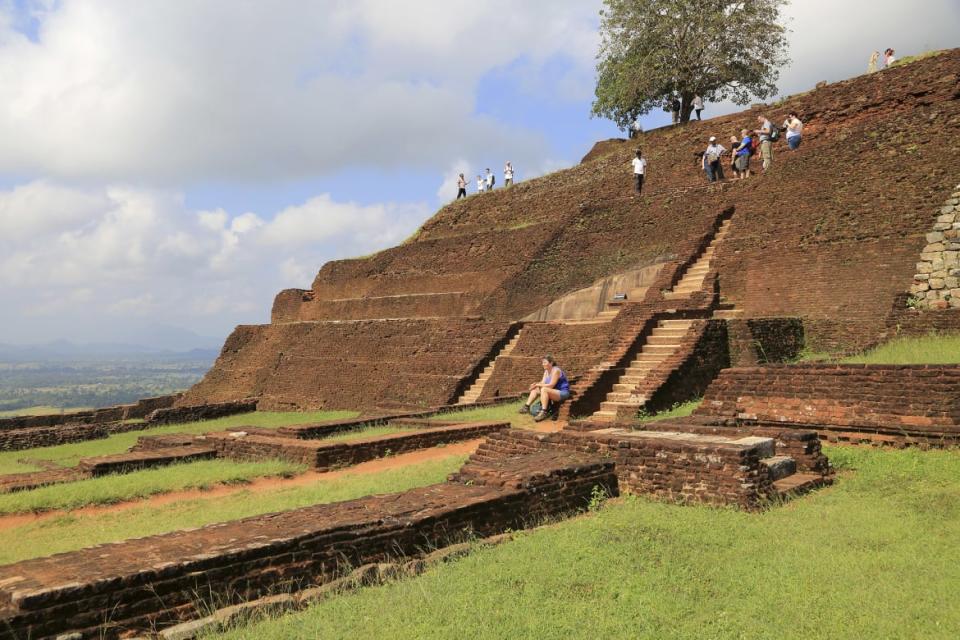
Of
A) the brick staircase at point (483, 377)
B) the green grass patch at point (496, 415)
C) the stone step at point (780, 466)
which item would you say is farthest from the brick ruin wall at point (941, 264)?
the brick staircase at point (483, 377)

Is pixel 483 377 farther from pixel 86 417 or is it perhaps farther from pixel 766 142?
pixel 86 417

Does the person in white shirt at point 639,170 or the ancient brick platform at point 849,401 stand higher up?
the person in white shirt at point 639,170

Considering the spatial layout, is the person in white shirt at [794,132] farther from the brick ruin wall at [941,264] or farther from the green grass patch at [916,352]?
the green grass patch at [916,352]

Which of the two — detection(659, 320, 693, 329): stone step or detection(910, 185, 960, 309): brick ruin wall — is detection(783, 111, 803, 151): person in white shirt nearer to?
detection(910, 185, 960, 309): brick ruin wall

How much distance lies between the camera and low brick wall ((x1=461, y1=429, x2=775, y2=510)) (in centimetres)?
649

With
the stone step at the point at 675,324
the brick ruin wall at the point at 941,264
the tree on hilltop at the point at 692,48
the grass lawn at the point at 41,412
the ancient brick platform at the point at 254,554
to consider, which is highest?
the tree on hilltop at the point at 692,48

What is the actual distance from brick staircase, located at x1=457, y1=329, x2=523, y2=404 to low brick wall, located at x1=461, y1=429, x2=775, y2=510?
322 inches

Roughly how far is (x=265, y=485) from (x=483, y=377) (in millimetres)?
7568

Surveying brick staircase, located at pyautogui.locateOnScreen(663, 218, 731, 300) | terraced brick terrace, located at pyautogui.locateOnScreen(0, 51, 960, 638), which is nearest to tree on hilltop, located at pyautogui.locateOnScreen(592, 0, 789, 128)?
terraced brick terrace, located at pyautogui.locateOnScreen(0, 51, 960, 638)

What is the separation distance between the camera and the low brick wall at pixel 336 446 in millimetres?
10805

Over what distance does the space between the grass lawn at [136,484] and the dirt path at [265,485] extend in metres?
0.11

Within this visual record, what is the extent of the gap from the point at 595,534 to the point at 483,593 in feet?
4.91

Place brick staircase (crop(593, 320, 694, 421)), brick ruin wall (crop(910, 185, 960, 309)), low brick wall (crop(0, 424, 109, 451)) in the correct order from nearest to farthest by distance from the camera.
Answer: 1. brick staircase (crop(593, 320, 694, 421))
2. brick ruin wall (crop(910, 185, 960, 309))
3. low brick wall (crop(0, 424, 109, 451))

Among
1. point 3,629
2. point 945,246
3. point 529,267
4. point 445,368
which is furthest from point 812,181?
point 3,629
